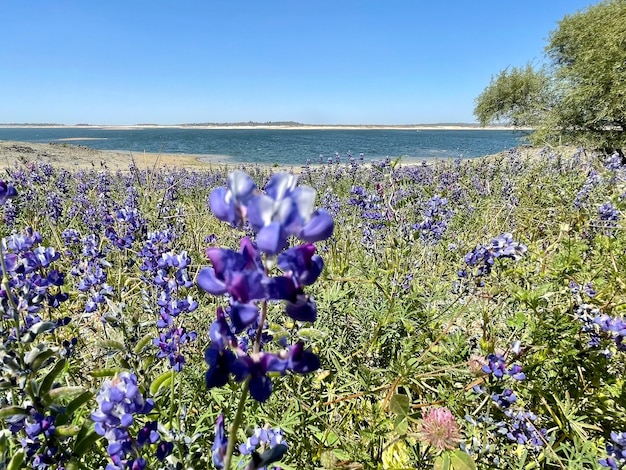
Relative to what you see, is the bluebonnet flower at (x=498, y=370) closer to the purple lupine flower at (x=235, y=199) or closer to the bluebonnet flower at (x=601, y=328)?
the bluebonnet flower at (x=601, y=328)

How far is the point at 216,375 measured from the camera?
0.68m

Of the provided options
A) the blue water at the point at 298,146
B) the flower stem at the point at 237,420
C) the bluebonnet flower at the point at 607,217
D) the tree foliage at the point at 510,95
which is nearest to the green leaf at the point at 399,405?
the flower stem at the point at 237,420

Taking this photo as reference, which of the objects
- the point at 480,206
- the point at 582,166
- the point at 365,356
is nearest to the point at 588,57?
the point at 582,166

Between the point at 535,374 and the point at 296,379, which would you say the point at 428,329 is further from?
the point at 296,379

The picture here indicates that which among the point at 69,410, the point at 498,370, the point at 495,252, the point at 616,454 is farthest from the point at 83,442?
the point at 495,252

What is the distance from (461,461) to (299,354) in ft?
3.07

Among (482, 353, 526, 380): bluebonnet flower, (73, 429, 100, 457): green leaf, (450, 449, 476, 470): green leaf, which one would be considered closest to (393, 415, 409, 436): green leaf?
(450, 449, 476, 470): green leaf

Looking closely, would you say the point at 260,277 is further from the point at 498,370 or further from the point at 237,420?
the point at 498,370

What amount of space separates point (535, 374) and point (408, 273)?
0.91 m

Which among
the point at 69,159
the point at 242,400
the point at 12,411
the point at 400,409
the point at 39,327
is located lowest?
the point at 69,159

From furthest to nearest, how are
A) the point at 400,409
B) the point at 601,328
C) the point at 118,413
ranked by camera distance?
the point at 601,328, the point at 400,409, the point at 118,413

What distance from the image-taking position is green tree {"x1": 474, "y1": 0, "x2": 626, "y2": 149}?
47.9ft

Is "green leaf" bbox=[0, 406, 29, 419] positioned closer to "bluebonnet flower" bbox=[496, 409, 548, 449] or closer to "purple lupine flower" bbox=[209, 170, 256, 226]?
"purple lupine flower" bbox=[209, 170, 256, 226]

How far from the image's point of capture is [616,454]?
1.41 m
